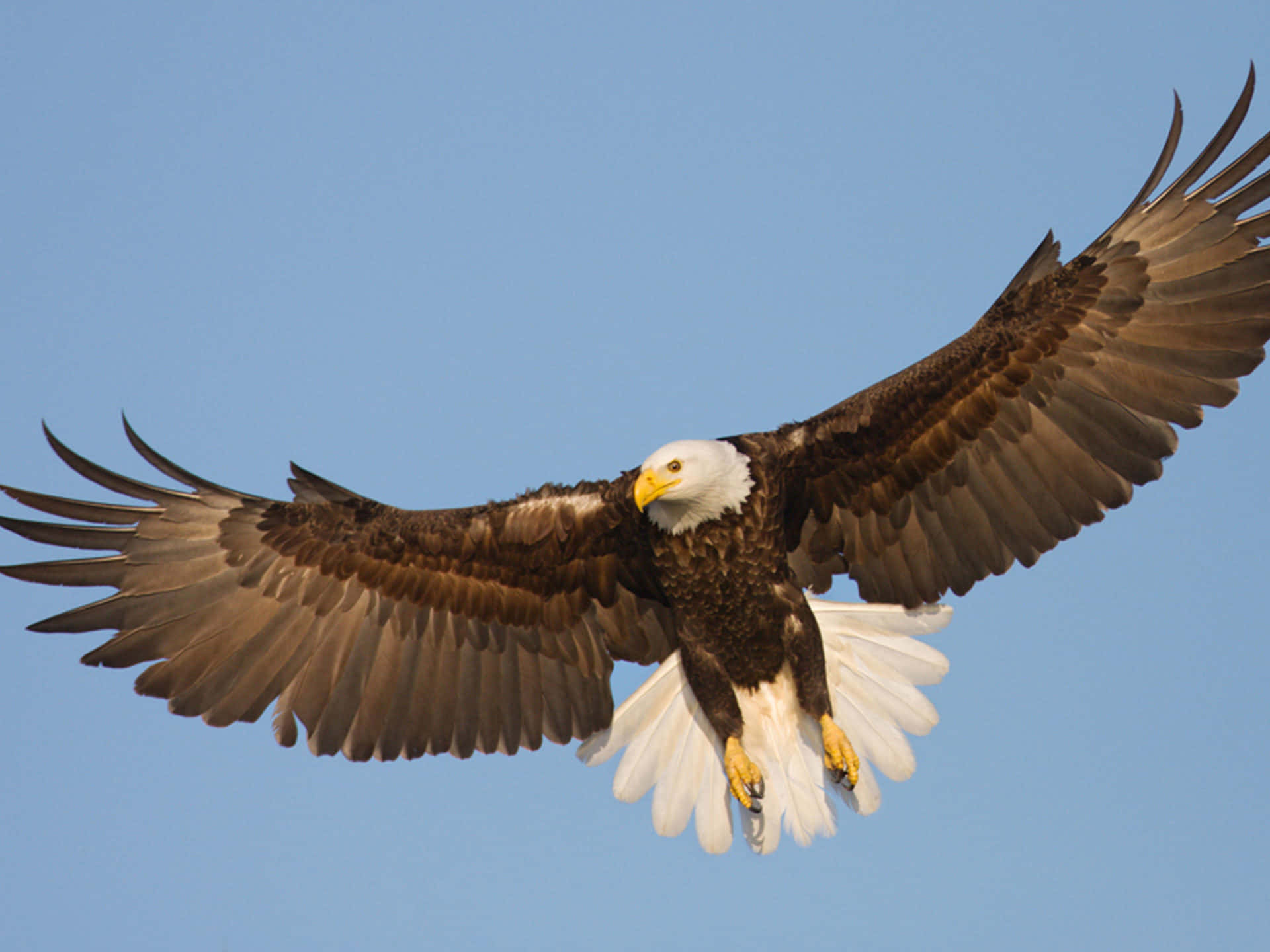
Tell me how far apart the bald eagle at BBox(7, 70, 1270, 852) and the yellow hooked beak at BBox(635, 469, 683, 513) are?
1 centimetres

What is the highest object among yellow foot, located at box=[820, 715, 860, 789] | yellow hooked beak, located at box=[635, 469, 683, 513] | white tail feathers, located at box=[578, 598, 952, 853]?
yellow hooked beak, located at box=[635, 469, 683, 513]

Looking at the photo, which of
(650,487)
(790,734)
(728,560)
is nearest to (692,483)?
(650,487)

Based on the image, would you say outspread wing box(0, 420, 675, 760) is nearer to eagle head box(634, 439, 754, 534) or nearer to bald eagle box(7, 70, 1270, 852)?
bald eagle box(7, 70, 1270, 852)

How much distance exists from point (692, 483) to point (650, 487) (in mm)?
178

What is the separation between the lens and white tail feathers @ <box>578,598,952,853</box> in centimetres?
759

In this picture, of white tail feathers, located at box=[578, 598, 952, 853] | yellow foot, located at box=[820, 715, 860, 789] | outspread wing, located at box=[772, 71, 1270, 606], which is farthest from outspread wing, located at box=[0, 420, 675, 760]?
outspread wing, located at box=[772, 71, 1270, 606]

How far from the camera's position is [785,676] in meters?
7.51

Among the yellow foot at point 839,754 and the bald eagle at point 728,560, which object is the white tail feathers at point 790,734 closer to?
the bald eagle at point 728,560

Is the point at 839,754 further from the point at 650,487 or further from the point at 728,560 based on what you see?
the point at 650,487

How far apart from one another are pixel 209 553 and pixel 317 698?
2.65ft

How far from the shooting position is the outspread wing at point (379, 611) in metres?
7.16

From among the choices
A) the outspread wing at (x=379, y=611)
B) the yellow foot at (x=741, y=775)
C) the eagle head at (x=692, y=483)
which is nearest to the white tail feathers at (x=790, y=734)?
the yellow foot at (x=741, y=775)

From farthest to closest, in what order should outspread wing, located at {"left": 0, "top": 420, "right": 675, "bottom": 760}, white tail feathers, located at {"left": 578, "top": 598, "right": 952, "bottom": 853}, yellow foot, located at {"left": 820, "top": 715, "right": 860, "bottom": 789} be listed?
1. white tail feathers, located at {"left": 578, "top": 598, "right": 952, "bottom": 853}
2. yellow foot, located at {"left": 820, "top": 715, "right": 860, "bottom": 789}
3. outspread wing, located at {"left": 0, "top": 420, "right": 675, "bottom": 760}

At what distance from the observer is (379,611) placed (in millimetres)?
7492
